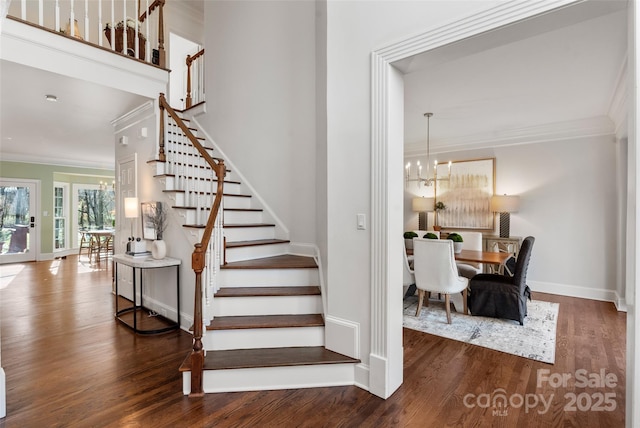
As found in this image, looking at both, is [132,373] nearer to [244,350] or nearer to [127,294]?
[244,350]

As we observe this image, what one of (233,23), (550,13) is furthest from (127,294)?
(550,13)

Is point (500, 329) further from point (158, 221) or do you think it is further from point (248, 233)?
point (158, 221)

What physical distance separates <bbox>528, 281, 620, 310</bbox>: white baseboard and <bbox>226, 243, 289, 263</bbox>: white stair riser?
4277 millimetres

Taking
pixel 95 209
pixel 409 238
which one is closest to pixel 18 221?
pixel 95 209

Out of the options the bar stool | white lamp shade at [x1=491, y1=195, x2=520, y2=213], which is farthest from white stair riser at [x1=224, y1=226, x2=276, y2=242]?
the bar stool

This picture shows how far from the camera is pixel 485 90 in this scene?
153 inches

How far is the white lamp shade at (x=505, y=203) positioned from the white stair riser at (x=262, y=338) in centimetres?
415

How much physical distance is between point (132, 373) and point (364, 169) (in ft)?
8.10

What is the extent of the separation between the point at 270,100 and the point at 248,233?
1.74 meters

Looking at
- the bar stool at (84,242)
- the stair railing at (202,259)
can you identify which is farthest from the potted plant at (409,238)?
the bar stool at (84,242)

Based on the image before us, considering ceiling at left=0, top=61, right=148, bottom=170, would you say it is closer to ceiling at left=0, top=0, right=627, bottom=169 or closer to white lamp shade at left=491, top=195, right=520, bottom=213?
ceiling at left=0, top=0, right=627, bottom=169

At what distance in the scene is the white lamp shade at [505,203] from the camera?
5250 mm

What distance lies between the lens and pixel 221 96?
4762 mm

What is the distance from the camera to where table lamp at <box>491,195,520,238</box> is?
5.25 meters
